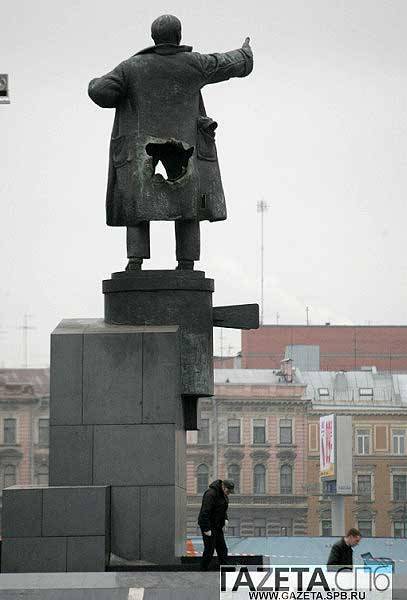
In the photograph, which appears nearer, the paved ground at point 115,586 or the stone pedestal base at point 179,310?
the paved ground at point 115,586

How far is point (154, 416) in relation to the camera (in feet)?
50.9

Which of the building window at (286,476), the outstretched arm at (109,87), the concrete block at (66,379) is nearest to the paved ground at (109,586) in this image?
the concrete block at (66,379)

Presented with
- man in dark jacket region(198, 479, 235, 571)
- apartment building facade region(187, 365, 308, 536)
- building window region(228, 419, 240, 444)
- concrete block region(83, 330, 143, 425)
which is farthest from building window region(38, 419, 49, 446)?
concrete block region(83, 330, 143, 425)

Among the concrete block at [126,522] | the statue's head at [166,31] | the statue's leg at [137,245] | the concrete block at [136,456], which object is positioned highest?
the statue's head at [166,31]

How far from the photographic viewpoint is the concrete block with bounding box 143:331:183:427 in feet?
51.0

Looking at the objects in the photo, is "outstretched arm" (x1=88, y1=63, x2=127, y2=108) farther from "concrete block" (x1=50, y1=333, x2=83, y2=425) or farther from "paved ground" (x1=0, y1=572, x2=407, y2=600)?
"paved ground" (x1=0, y1=572, x2=407, y2=600)

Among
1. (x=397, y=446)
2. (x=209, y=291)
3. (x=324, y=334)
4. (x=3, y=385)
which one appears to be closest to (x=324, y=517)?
(x=397, y=446)

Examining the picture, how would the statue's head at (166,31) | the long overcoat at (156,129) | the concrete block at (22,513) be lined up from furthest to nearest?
the statue's head at (166,31) → the long overcoat at (156,129) → the concrete block at (22,513)

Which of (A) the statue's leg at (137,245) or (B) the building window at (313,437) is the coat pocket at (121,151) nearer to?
(A) the statue's leg at (137,245)

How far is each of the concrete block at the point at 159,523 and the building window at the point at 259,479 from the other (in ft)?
316

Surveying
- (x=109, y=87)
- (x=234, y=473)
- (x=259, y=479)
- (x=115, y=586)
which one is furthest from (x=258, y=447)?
(x=115, y=586)

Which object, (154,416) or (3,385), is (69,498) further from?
(3,385)

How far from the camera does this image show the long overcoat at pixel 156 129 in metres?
16.3

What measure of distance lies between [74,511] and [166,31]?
16.8 ft
